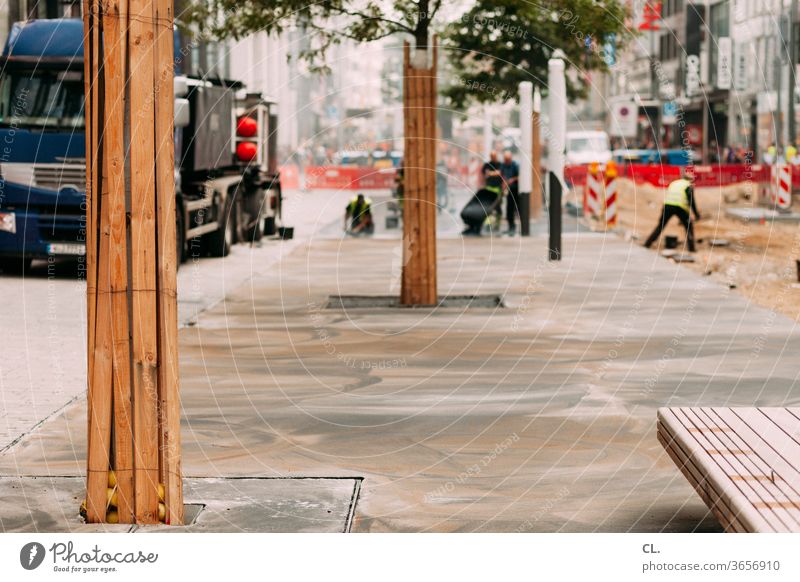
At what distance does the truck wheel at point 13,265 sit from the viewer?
801 inches

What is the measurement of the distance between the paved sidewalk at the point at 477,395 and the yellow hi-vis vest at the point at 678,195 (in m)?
7.03

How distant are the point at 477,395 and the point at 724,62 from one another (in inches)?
2302

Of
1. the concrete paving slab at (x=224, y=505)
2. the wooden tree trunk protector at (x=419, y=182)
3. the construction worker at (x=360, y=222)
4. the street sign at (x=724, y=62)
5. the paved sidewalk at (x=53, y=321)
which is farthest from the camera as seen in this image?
the street sign at (x=724, y=62)

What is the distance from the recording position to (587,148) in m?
61.1

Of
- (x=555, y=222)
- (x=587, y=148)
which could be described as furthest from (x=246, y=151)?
(x=587, y=148)

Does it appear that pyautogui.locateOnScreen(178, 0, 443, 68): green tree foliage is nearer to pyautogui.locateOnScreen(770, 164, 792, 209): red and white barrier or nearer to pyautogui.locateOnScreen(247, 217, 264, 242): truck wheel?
pyautogui.locateOnScreen(247, 217, 264, 242): truck wheel

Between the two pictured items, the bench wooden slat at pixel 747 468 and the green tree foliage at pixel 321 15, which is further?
the green tree foliage at pixel 321 15

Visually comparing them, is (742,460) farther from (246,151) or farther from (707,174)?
(707,174)

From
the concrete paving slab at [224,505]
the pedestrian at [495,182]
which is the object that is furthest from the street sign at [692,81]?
the concrete paving slab at [224,505]

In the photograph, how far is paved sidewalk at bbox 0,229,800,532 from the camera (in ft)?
24.0

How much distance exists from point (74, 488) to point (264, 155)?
938 inches

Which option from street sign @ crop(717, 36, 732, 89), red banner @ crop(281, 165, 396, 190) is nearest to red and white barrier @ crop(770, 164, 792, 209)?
red banner @ crop(281, 165, 396, 190)

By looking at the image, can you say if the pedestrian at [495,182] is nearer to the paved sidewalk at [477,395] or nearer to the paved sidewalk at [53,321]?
the paved sidewalk at [53,321]
